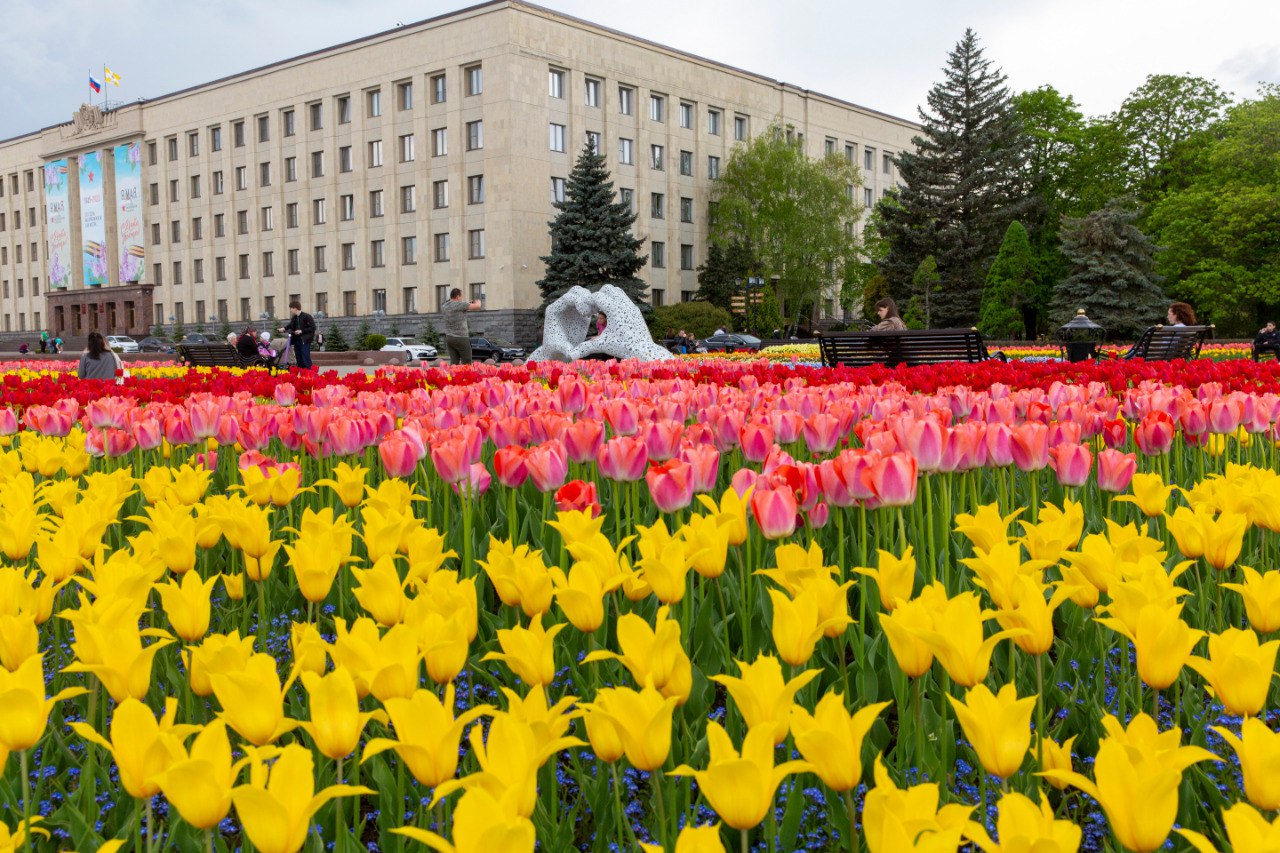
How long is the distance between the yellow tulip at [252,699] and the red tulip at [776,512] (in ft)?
4.08

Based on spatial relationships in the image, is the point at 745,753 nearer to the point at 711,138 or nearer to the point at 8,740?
the point at 8,740

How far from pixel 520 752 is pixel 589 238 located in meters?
48.2

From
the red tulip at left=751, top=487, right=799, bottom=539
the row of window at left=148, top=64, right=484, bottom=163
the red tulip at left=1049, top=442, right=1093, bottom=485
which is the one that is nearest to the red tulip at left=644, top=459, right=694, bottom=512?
the red tulip at left=751, top=487, right=799, bottom=539

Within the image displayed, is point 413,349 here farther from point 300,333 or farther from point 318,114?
point 300,333

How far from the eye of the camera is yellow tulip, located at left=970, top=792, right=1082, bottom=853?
98cm

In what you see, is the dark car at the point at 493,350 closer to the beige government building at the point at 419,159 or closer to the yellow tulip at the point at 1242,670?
the beige government building at the point at 419,159

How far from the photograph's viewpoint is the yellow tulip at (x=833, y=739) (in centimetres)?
124

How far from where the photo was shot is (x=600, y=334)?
19.5m

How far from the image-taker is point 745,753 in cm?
119

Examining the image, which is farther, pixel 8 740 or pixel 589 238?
pixel 589 238

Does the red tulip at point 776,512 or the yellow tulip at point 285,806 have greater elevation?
the red tulip at point 776,512

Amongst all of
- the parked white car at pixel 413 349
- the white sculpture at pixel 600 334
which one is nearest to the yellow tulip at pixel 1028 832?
the white sculpture at pixel 600 334

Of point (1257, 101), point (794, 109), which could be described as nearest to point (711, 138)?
point (794, 109)

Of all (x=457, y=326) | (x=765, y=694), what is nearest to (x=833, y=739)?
(x=765, y=694)
